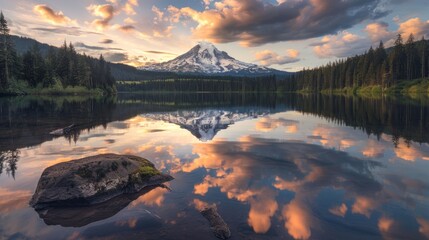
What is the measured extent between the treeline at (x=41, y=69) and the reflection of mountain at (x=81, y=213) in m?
94.8

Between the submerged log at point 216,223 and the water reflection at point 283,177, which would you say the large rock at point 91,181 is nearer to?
the water reflection at point 283,177

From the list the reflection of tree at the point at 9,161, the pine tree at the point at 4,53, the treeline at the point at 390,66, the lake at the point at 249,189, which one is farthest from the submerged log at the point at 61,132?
the treeline at the point at 390,66

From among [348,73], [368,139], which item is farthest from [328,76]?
[368,139]

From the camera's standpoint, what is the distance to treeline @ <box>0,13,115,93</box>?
8875 cm

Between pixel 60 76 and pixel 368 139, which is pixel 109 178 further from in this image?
pixel 60 76

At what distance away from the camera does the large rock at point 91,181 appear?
32.7ft

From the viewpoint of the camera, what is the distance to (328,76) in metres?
175

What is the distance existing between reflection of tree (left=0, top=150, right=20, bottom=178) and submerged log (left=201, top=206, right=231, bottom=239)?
9.63 meters

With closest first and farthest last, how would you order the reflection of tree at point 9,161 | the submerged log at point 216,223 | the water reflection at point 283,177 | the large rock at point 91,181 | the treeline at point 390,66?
the submerged log at point 216,223 → the water reflection at point 283,177 → the large rock at point 91,181 → the reflection of tree at point 9,161 → the treeline at point 390,66

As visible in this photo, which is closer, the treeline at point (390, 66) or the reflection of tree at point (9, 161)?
the reflection of tree at point (9, 161)

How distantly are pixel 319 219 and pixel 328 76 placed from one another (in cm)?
18063

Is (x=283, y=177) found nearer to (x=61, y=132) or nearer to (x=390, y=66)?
(x=61, y=132)

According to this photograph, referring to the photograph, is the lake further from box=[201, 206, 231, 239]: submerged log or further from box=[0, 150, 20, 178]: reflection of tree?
box=[201, 206, 231, 239]: submerged log

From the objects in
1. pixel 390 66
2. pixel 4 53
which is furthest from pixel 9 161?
pixel 390 66
